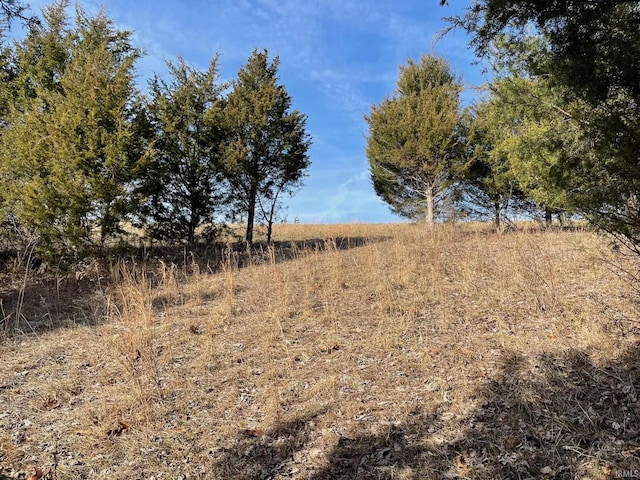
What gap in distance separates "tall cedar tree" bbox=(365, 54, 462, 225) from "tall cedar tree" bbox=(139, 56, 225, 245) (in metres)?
5.74

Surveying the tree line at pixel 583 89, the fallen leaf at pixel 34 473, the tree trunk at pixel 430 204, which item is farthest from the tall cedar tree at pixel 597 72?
the tree trunk at pixel 430 204

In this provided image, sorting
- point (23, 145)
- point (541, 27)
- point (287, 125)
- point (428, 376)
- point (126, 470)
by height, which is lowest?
point (126, 470)

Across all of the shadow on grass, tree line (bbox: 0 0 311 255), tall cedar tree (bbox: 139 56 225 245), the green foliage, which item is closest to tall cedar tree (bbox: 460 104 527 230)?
the green foliage

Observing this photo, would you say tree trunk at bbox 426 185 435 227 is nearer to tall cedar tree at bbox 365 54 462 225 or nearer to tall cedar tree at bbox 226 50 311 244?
tall cedar tree at bbox 365 54 462 225

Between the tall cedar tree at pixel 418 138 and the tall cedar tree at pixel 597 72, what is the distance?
9.49 metres

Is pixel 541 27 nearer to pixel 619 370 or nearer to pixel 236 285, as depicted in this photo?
pixel 619 370

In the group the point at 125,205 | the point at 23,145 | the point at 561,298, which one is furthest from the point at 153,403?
the point at 23,145

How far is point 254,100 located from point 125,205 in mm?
4972

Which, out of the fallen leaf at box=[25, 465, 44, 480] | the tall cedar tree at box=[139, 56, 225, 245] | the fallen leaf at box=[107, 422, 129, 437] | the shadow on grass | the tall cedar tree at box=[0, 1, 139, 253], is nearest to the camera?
the shadow on grass

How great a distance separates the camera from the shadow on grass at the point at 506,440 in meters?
2.55

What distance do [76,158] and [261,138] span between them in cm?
516

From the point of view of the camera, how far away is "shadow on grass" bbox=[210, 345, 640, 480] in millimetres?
2549

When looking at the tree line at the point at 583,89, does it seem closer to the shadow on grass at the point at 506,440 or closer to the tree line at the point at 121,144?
the shadow on grass at the point at 506,440

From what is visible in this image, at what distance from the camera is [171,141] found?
10.3 metres
